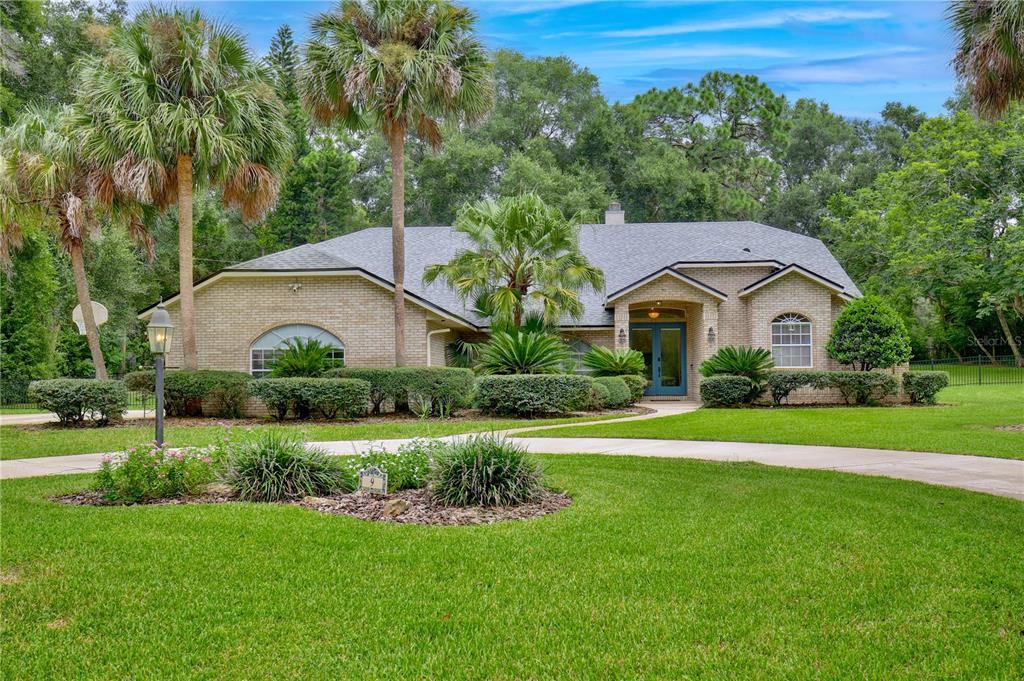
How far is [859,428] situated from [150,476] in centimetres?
1228

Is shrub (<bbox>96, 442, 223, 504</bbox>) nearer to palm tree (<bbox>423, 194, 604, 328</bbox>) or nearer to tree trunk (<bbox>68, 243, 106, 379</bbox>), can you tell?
tree trunk (<bbox>68, 243, 106, 379</bbox>)

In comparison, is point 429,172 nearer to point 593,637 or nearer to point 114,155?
point 114,155

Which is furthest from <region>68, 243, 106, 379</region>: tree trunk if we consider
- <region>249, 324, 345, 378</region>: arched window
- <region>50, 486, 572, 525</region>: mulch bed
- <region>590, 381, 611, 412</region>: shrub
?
<region>590, 381, 611, 412</region>: shrub

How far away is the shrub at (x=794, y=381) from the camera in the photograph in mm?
20859

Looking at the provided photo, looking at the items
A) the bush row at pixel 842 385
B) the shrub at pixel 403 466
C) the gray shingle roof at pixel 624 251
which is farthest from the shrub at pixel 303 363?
the shrub at pixel 403 466

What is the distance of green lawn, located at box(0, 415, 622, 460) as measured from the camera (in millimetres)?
12645

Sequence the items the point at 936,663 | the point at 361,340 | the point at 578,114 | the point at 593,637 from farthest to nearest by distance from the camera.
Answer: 1. the point at 578,114
2. the point at 361,340
3. the point at 593,637
4. the point at 936,663

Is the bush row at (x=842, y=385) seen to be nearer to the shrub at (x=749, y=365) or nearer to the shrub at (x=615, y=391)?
the shrub at (x=749, y=365)

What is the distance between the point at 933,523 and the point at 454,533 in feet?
13.1

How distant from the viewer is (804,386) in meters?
21.8

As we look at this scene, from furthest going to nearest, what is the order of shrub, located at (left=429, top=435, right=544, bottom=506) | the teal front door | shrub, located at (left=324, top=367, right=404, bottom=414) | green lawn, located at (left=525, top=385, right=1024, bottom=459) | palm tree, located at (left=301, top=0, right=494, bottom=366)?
the teal front door, shrub, located at (left=324, top=367, right=404, bottom=414), palm tree, located at (left=301, top=0, right=494, bottom=366), green lawn, located at (left=525, top=385, right=1024, bottom=459), shrub, located at (left=429, top=435, right=544, bottom=506)

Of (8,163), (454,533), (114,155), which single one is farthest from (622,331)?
(454,533)

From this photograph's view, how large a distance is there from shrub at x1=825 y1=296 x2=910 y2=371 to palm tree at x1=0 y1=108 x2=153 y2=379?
18.8 metres

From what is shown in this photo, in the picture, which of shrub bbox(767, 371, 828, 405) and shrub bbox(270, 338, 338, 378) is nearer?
shrub bbox(270, 338, 338, 378)
